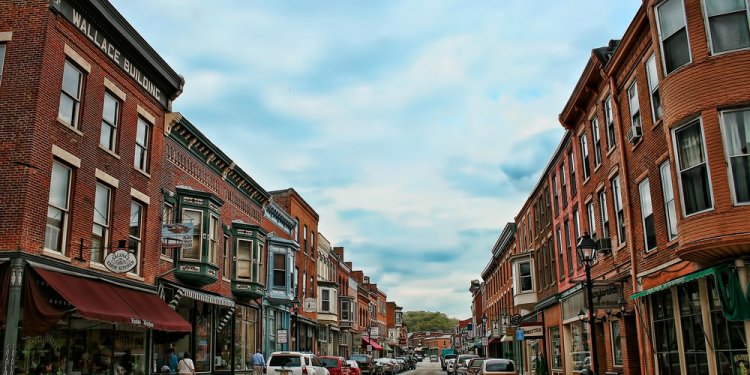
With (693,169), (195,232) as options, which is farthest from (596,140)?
(195,232)

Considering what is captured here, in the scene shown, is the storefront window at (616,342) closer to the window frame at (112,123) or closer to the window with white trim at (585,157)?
the window with white trim at (585,157)

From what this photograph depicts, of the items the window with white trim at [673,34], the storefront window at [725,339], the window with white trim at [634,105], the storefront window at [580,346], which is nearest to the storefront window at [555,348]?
the storefront window at [580,346]

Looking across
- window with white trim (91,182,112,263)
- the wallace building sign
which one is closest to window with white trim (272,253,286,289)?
the wallace building sign

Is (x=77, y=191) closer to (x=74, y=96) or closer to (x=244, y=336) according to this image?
(x=74, y=96)

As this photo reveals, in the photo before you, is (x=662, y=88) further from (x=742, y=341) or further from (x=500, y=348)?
(x=500, y=348)

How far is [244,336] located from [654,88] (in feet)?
74.5

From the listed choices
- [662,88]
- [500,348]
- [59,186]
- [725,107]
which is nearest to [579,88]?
[662,88]

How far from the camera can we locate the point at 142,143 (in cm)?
2262

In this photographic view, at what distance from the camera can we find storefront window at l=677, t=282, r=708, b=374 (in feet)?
51.9

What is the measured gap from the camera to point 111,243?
19.8m

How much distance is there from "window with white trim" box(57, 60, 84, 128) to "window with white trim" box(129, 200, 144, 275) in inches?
159

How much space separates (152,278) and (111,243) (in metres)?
3.05

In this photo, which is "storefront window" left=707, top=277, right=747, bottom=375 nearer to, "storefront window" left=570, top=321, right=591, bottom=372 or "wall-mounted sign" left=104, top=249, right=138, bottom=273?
"storefront window" left=570, top=321, right=591, bottom=372

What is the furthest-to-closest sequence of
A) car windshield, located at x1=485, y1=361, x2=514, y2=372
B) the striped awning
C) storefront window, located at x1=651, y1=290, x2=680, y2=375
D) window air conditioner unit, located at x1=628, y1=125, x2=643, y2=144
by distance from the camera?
1. car windshield, located at x1=485, y1=361, x2=514, y2=372
2. the striped awning
3. window air conditioner unit, located at x1=628, y1=125, x2=643, y2=144
4. storefront window, located at x1=651, y1=290, x2=680, y2=375
